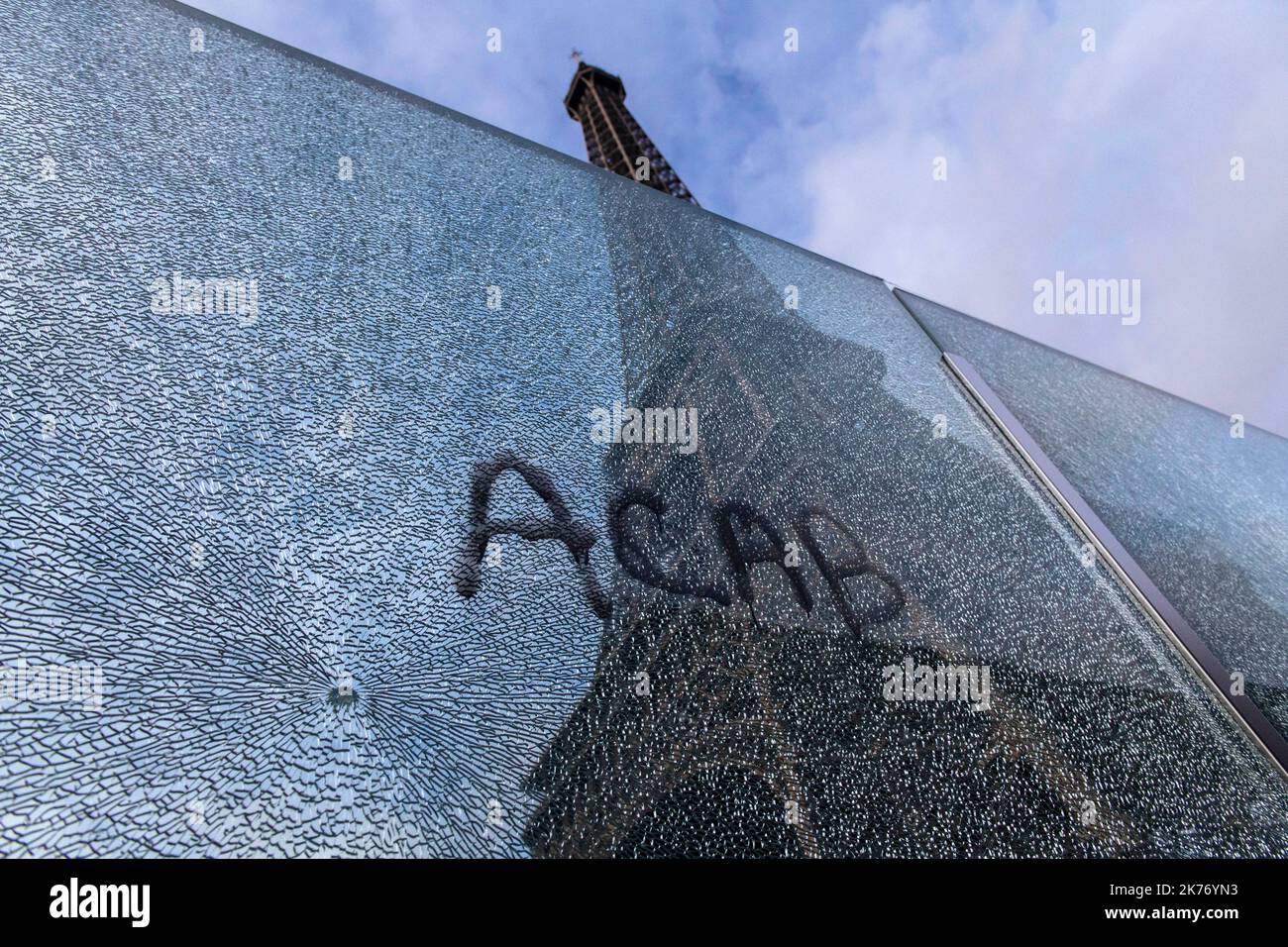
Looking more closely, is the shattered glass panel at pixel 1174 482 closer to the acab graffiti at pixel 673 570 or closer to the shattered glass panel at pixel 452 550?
the shattered glass panel at pixel 452 550

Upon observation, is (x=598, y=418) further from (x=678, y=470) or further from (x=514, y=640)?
(x=514, y=640)

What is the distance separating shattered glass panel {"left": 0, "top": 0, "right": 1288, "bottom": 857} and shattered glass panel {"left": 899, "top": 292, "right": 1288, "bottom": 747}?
26cm

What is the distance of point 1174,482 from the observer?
1972mm

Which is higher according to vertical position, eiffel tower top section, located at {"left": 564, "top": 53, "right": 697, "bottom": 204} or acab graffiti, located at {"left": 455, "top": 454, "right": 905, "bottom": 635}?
eiffel tower top section, located at {"left": 564, "top": 53, "right": 697, "bottom": 204}

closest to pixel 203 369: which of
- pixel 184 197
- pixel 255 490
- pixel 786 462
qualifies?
pixel 255 490

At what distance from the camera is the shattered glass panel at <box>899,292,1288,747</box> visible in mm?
1445

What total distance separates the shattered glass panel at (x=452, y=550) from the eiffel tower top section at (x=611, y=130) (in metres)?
8.95

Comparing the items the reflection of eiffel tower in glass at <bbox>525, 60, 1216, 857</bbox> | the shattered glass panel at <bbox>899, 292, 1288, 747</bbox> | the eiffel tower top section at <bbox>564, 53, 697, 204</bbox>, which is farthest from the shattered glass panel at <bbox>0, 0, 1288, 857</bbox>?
the eiffel tower top section at <bbox>564, 53, 697, 204</bbox>

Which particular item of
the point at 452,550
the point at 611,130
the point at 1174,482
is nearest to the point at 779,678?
the point at 452,550

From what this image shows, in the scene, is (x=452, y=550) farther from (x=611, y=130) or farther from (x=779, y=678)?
(x=611, y=130)

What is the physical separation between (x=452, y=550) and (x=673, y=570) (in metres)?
0.30

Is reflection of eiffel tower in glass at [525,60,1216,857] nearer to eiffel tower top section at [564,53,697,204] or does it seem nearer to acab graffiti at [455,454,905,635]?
acab graffiti at [455,454,905,635]

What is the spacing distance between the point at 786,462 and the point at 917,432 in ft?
1.55

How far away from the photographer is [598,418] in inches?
41.4
